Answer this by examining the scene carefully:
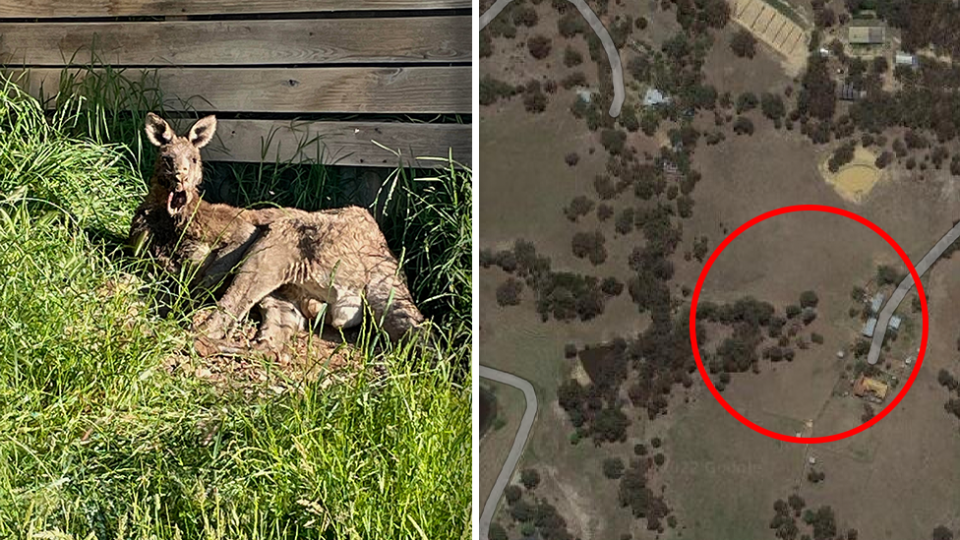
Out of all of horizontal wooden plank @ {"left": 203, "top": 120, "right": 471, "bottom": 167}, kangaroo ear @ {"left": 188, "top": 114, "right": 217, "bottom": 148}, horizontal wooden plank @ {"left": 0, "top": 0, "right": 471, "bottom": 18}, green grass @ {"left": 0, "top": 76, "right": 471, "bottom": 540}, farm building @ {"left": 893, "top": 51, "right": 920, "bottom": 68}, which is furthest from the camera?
horizontal wooden plank @ {"left": 0, "top": 0, "right": 471, "bottom": 18}

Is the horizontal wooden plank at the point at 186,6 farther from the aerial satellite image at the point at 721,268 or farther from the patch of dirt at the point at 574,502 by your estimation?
the patch of dirt at the point at 574,502

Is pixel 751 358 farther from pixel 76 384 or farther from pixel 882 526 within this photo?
pixel 76 384

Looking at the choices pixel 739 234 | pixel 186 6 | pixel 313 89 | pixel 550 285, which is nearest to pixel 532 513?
pixel 550 285

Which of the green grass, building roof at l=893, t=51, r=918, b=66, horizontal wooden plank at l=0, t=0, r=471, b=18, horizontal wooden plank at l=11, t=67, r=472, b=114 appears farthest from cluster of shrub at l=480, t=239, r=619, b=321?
horizontal wooden plank at l=0, t=0, r=471, b=18

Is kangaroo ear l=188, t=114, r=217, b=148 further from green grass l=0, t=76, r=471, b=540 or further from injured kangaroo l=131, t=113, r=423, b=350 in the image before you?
green grass l=0, t=76, r=471, b=540

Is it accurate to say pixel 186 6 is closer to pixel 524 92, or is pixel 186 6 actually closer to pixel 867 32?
pixel 524 92

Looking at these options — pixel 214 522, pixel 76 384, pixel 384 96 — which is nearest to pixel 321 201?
pixel 384 96

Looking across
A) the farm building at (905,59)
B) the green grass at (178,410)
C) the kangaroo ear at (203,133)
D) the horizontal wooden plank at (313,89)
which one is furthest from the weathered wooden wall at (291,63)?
the farm building at (905,59)
